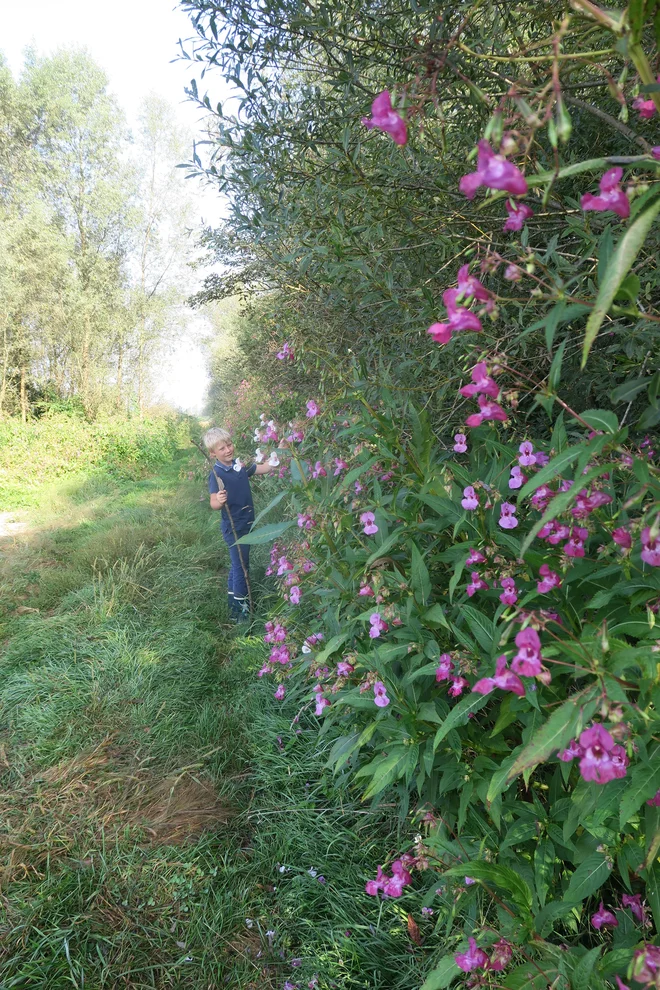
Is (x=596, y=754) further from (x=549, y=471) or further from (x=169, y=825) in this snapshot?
(x=169, y=825)

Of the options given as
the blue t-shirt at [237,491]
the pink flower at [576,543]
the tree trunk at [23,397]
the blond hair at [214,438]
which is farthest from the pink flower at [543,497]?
the tree trunk at [23,397]

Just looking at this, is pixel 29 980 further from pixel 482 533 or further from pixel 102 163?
pixel 102 163

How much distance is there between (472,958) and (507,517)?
3.18 ft

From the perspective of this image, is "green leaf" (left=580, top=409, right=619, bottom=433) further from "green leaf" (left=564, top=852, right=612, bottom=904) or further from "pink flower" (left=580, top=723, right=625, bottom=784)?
"green leaf" (left=564, top=852, right=612, bottom=904)

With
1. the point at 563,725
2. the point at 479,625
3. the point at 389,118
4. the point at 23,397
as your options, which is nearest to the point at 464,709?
the point at 479,625

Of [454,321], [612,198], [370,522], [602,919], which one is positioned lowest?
[602,919]

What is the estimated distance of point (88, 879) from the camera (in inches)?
82.4

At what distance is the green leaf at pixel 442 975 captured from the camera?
119 cm

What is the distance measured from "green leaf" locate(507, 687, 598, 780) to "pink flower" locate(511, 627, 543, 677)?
70 millimetres

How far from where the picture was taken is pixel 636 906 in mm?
1296

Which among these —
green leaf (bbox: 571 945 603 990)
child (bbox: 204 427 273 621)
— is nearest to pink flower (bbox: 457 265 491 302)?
green leaf (bbox: 571 945 603 990)

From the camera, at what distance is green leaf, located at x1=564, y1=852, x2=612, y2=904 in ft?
4.01

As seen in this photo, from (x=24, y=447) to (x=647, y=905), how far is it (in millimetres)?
12181

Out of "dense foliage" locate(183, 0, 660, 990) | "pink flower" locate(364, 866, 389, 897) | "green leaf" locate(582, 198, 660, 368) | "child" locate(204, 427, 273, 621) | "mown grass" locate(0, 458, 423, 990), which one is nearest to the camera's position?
"green leaf" locate(582, 198, 660, 368)
